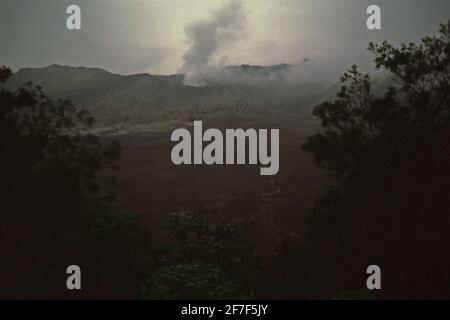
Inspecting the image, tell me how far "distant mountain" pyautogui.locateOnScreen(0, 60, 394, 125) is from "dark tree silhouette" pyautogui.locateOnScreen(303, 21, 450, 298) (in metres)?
0.50

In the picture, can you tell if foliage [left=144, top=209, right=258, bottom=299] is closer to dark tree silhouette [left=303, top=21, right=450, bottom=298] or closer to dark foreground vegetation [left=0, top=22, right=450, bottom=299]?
dark foreground vegetation [left=0, top=22, right=450, bottom=299]

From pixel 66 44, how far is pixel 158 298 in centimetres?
347

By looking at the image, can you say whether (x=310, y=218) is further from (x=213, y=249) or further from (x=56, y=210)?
(x=56, y=210)

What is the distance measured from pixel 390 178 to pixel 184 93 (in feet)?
9.64

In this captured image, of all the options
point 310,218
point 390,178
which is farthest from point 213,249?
point 390,178

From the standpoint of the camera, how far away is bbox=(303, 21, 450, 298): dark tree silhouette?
684 centimetres

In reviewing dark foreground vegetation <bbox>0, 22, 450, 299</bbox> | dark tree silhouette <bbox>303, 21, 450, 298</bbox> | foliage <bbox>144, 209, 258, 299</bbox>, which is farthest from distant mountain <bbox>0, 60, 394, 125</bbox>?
foliage <bbox>144, 209, 258, 299</bbox>

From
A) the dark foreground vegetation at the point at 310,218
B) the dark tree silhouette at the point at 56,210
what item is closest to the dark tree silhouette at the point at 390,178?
the dark foreground vegetation at the point at 310,218

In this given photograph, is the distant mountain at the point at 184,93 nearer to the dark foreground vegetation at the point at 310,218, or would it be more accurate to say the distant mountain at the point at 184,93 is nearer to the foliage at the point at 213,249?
the dark foreground vegetation at the point at 310,218

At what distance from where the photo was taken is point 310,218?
7203mm

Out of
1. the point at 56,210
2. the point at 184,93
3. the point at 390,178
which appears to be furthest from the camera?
the point at 184,93

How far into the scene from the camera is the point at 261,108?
24.5 ft
